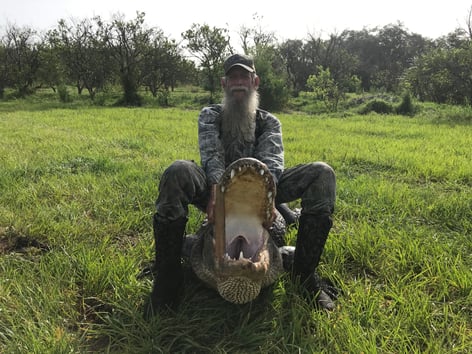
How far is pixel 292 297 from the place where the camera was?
7.02 feet

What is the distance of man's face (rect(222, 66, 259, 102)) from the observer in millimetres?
2510

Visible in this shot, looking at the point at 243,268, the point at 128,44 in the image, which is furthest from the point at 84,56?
the point at 243,268

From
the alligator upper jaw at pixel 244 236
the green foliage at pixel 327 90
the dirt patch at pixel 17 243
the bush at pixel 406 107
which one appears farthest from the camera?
the green foliage at pixel 327 90

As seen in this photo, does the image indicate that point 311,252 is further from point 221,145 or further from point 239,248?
point 221,145

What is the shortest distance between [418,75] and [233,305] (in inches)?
725

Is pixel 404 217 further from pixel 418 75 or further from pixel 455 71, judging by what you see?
pixel 418 75

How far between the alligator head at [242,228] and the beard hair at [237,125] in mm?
915

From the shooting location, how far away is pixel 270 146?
2479mm

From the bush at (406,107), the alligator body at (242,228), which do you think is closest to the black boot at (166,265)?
the alligator body at (242,228)

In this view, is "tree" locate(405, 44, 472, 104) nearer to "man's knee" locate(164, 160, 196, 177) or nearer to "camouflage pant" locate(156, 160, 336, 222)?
"camouflage pant" locate(156, 160, 336, 222)

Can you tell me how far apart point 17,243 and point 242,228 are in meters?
1.99

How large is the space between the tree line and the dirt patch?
16.7 m

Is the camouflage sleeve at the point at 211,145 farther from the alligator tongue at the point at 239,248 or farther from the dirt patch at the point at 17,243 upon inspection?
the dirt patch at the point at 17,243

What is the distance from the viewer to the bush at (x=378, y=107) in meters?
16.2
